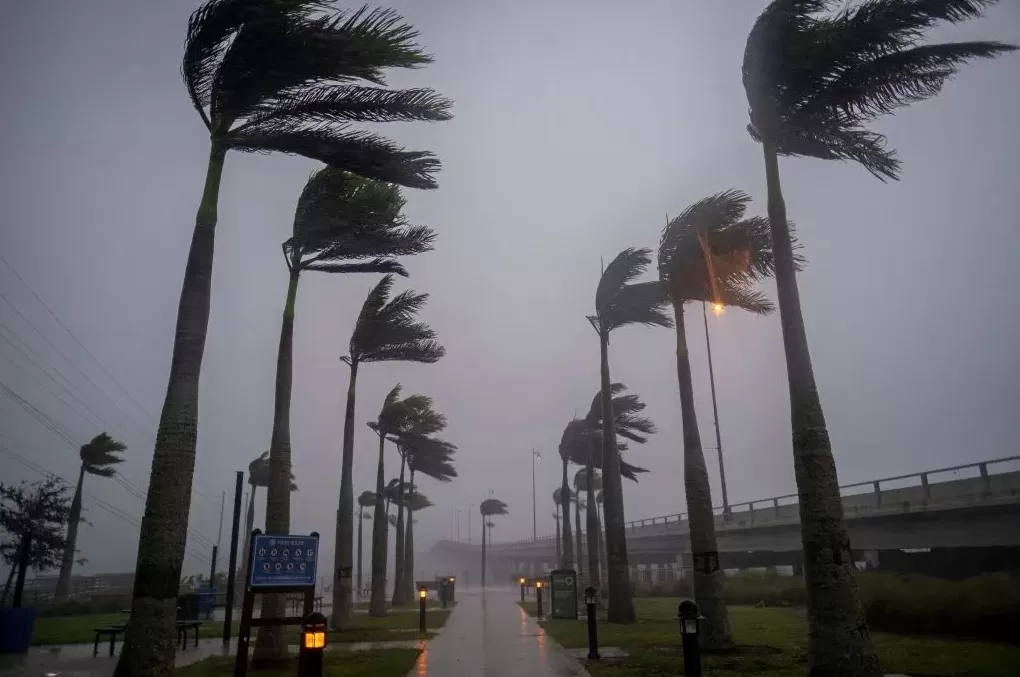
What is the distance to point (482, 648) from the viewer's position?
1436 centimetres

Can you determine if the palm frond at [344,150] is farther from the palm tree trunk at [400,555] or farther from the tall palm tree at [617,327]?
the palm tree trunk at [400,555]

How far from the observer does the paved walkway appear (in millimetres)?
10867

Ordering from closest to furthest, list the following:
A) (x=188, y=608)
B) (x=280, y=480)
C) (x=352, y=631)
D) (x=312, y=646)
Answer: (x=312, y=646), (x=280, y=480), (x=352, y=631), (x=188, y=608)

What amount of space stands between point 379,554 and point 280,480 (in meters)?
16.6

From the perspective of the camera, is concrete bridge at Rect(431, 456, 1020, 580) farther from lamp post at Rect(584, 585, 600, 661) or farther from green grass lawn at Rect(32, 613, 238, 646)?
green grass lawn at Rect(32, 613, 238, 646)

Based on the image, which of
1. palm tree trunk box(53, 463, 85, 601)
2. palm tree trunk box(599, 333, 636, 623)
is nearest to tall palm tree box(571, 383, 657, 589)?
Answer: palm tree trunk box(599, 333, 636, 623)

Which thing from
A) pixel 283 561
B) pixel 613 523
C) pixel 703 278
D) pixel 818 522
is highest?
pixel 703 278

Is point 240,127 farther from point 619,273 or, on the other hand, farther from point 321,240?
point 619,273

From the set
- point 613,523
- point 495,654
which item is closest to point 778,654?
point 495,654

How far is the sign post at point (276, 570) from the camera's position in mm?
9992

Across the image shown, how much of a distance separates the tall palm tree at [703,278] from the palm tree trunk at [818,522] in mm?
4375

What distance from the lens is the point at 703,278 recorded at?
16.4 m

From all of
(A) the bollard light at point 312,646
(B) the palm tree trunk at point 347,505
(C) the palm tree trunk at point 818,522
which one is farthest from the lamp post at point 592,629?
(B) the palm tree trunk at point 347,505

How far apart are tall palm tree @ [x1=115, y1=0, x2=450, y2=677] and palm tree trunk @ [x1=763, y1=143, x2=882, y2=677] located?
6765 millimetres
